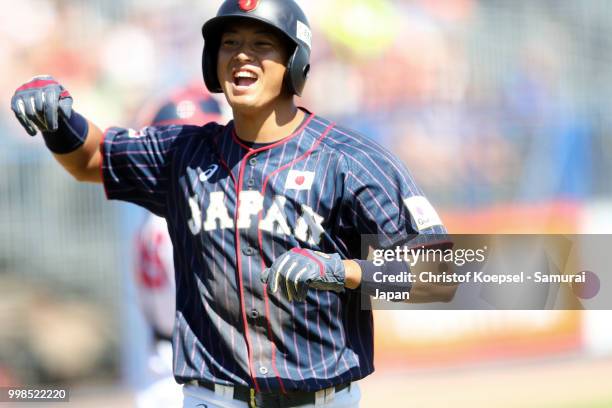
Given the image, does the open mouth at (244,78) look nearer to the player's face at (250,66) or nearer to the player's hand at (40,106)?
the player's face at (250,66)

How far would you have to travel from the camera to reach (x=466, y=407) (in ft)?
22.6

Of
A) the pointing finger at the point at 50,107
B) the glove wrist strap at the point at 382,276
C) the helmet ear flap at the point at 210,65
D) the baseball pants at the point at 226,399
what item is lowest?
the baseball pants at the point at 226,399

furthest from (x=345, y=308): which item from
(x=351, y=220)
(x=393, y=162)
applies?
(x=393, y=162)

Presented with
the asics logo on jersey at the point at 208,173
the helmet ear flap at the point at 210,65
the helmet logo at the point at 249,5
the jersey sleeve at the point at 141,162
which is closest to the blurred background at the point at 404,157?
the jersey sleeve at the point at 141,162

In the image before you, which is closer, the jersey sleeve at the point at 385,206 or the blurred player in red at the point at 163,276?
the jersey sleeve at the point at 385,206

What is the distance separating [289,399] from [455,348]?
5178mm

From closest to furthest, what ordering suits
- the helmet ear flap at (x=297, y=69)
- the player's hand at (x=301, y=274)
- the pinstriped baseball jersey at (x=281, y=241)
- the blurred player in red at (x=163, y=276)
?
the player's hand at (x=301, y=274) → the pinstriped baseball jersey at (x=281, y=241) → the helmet ear flap at (x=297, y=69) → the blurred player in red at (x=163, y=276)

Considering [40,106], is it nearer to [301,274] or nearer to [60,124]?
[60,124]

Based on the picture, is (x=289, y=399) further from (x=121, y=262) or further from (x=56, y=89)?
(x=121, y=262)

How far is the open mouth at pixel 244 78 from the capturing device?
9.62 ft

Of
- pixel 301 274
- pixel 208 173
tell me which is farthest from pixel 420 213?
pixel 208 173

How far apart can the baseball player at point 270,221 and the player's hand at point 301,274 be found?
10 cm

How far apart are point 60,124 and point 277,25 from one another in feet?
2.47

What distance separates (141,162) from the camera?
315 centimetres
